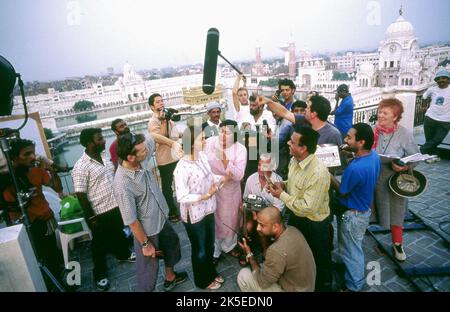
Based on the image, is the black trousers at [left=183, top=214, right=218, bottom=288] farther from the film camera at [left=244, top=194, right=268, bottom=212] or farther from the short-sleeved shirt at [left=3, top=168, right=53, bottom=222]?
the short-sleeved shirt at [left=3, top=168, right=53, bottom=222]

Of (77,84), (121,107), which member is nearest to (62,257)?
(121,107)

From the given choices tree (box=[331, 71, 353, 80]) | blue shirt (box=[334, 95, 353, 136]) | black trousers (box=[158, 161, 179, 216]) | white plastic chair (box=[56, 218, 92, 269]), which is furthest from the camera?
tree (box=[331, 71, 353, 80])

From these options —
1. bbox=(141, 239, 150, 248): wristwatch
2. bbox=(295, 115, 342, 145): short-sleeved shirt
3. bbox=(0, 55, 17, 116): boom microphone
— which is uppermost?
bbox=(0, 55, 17, 116): boom microphone

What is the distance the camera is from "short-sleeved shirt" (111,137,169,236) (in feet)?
7.02

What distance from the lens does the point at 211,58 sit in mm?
2541

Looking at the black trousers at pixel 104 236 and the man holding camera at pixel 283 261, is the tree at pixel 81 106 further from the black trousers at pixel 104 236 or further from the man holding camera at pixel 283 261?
the man holding camera at pixel 283 261

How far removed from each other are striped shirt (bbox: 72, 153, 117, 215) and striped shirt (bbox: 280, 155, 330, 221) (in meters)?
1.96

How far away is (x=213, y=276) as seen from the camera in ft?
9.02

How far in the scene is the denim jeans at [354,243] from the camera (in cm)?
238

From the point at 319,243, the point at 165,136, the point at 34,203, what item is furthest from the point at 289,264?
the point at 34,203

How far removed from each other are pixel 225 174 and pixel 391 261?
7.13 ft

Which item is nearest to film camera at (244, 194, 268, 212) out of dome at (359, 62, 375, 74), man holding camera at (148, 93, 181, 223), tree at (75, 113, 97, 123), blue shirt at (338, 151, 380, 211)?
blue shirt at (338, 151, 380, 211)

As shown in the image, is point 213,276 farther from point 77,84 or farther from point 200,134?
point 77,84

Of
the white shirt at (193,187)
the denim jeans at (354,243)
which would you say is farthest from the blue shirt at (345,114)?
the white shirt at (193,187)
